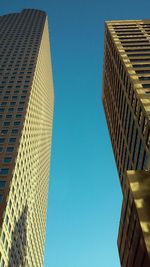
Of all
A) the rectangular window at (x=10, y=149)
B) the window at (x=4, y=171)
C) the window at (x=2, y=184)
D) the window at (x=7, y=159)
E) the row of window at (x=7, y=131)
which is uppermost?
the row of window at (x=7, y=131)

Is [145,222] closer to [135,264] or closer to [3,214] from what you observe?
[135,264]

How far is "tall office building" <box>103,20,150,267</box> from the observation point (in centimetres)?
2338

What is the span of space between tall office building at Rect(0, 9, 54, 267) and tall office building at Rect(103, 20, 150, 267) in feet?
68.4

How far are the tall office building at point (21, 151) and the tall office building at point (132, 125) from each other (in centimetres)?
2085

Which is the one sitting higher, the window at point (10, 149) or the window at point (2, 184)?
the window at point (10, 149)

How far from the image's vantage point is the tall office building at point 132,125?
76.7 ft

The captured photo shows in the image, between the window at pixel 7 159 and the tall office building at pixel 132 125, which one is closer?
the tall office building at pixel 132 125

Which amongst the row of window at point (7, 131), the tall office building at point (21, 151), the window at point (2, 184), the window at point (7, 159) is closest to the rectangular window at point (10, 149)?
the tall office building at point (21, 151)

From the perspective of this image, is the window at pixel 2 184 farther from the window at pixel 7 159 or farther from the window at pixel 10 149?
the window at pixel 10 149

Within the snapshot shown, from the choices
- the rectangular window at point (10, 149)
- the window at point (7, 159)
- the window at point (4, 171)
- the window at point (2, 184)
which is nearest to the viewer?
the window at point (2, 184)

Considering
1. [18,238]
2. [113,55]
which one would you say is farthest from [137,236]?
[113,55]

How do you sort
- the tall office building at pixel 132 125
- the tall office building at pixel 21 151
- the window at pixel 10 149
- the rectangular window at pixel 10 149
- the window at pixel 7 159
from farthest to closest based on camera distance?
the window at pixel 10 149 < the rectangular window at pixel 10 149 < the window at pixel 7 159 < the tall office building at pixel 21 151 < the tall office building at pixel 132 125

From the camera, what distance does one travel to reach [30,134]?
85125 mm

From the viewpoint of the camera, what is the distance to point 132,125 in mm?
57188
